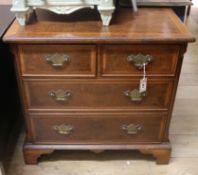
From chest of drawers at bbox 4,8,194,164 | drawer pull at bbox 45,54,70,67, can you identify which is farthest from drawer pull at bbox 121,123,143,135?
drawer pull at bbox 45,54,70,67

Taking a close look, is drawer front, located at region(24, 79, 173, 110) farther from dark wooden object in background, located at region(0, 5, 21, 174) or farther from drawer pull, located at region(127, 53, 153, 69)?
dark wooden object in background, located at region(0, 5, 21, 174)

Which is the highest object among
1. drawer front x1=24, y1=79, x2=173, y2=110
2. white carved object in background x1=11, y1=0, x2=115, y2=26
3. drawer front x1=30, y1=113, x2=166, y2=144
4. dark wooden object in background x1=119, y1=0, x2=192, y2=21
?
white carved object in background x1=11, y1=0, x2=115, y2=26

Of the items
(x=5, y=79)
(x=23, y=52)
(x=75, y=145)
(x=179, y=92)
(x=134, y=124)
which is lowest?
(x=179, y=92)

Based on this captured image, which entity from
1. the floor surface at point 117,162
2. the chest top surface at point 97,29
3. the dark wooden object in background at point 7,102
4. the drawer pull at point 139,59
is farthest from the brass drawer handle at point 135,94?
the dark wooden object in background at point 7,102

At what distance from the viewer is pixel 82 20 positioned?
116cm

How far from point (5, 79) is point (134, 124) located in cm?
69

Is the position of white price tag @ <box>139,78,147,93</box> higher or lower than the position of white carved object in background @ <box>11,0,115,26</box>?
lower

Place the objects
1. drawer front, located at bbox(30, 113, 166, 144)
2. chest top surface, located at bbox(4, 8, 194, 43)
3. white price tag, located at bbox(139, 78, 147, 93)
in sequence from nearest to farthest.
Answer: chest top surface, located at bbox(4, 8, 194, 43)
white price tag, located at bbox(139, 78, 147, 93)
drawer front, located at bbox(30, 113, 166, 144)

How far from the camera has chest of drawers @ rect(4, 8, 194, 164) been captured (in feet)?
3.41

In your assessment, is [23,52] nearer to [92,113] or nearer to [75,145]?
[92,113]

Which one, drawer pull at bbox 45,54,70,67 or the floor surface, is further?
the floor surface

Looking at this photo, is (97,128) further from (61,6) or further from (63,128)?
(61,6)

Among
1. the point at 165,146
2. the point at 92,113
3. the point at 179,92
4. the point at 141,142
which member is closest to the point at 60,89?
the point at 92,113

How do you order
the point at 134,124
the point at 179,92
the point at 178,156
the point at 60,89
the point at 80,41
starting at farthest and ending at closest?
1. the point at 179,92
2. the point at 178,156
3. the point at 134,124
4. the point at 60,89
5. the point at 80,41
